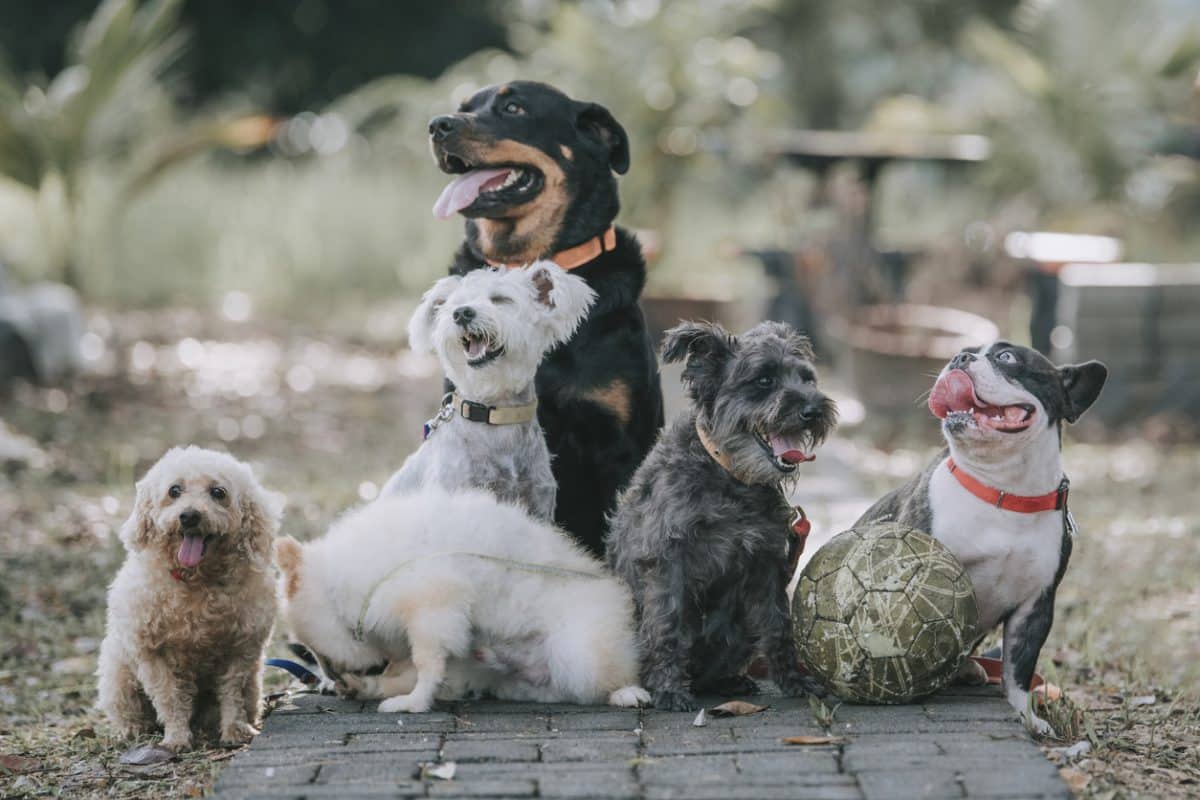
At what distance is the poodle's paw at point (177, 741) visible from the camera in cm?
488

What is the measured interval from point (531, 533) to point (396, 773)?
108 cm

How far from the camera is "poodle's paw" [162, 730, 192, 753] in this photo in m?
4.88

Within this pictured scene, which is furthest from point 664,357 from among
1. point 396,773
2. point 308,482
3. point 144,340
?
point 144,340

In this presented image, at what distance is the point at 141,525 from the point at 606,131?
7.87ft

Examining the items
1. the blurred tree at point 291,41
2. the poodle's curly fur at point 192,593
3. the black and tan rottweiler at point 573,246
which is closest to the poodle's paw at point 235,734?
the poodle's curly fur at point 192,593

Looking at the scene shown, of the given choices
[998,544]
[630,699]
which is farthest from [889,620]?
[630,699]

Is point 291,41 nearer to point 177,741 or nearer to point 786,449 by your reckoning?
point 177,741

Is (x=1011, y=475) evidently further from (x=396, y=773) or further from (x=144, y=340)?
(x=144, y=340)

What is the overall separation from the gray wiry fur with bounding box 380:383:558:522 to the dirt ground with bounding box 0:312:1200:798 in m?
1.21

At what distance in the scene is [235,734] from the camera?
16.1ft

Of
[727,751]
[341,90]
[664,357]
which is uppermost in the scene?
[341,90]

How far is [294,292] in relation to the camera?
18.6m

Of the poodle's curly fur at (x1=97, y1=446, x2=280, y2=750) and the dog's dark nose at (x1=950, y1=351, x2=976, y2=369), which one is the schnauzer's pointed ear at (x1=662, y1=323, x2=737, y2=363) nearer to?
the dog's dark nose at (x1=950, y1=351, x2=976, y2=369)

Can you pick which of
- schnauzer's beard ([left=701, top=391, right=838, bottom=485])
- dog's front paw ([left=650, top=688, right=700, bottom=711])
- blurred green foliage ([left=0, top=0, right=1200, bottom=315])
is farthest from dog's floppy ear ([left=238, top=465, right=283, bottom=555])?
blurred green foliage ([left=0, top=0, right=1200, bottom=315])
